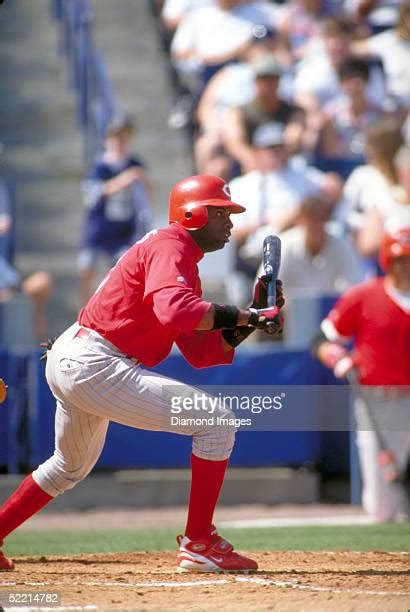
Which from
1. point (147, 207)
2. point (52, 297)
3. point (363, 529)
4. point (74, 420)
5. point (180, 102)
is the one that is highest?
point (180, 102)

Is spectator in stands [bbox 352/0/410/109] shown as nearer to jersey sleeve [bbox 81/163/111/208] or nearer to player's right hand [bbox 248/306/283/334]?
jersey sleeve [bbox 81/163/111/208]

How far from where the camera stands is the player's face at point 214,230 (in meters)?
5.30

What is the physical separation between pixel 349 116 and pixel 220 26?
4.93ft

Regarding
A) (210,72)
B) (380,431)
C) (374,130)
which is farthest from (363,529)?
(210,72)

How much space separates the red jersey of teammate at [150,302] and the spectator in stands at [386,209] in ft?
15.0

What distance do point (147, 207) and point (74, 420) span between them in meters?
5.44

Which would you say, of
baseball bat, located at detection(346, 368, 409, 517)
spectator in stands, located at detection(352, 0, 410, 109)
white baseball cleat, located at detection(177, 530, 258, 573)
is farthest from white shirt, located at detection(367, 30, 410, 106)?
white baseball cleat, located at detection(177, 530, 258, 573)

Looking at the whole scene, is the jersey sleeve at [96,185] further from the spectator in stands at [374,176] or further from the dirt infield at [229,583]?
the dirt infield at [229,583]

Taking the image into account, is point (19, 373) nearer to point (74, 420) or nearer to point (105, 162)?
point (105, 162)

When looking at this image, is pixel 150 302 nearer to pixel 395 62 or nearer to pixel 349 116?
pixel 349 116

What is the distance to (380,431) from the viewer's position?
8.11 meters

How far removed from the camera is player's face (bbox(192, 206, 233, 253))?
530 cm

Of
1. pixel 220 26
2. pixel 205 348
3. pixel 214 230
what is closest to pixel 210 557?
pixel 205 348

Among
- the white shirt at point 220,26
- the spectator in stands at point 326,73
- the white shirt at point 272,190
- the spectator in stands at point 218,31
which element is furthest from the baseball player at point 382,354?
the white shirt at point 220,26
